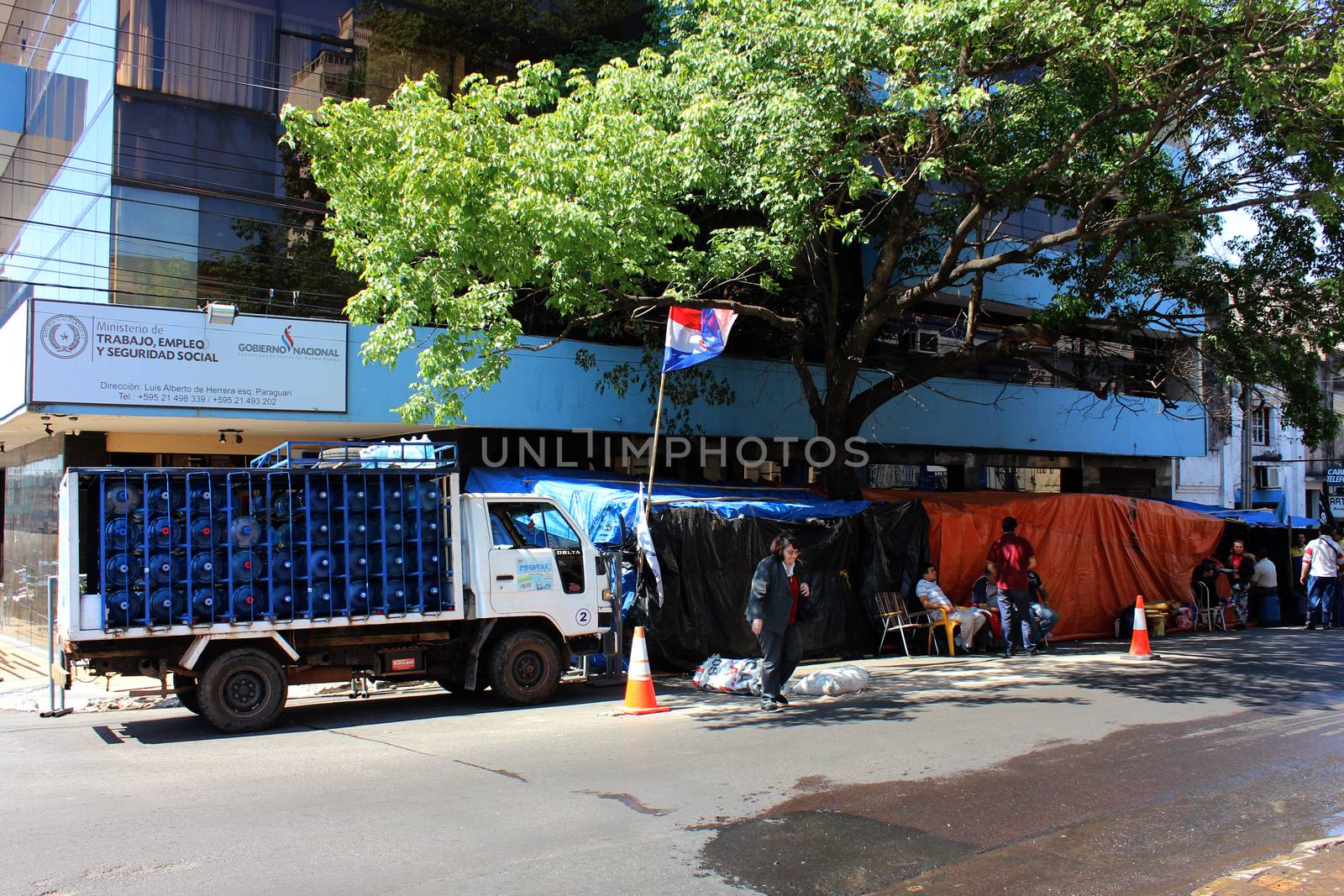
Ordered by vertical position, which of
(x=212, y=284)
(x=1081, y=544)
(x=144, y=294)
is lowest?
(x=1081, y=544)

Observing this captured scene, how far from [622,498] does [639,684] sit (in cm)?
320

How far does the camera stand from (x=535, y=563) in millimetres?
11141

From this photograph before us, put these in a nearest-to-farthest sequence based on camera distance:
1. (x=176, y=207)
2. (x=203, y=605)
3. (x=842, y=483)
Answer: (x=203, y=605) → (x=176, y=207) → (x=842, y=483)

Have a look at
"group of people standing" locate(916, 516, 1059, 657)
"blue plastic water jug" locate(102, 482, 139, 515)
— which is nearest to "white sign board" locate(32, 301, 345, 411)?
"blue plastic water jug" locate(102, 482, 139, 515)

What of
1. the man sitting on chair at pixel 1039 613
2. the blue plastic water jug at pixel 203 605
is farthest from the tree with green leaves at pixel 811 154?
the blue plastic water jug at pixel 203 605

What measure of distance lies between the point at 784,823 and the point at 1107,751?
137 inches

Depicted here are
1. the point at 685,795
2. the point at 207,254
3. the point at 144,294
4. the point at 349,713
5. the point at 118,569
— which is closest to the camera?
the point at 685,795

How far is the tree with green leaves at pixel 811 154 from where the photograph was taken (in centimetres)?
1169

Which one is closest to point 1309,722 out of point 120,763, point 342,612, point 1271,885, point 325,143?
point 1271,885

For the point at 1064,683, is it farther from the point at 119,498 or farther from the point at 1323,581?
the point at 1323,581

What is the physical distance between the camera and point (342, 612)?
394 inches

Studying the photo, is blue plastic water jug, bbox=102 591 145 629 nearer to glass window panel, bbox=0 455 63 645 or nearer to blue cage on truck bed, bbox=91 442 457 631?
blue cage on truck bed, bbox=91 442 457 631

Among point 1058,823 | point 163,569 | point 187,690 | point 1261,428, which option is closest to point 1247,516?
point 1261,428

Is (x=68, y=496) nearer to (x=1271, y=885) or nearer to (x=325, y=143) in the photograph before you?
(x=325, y=143)
